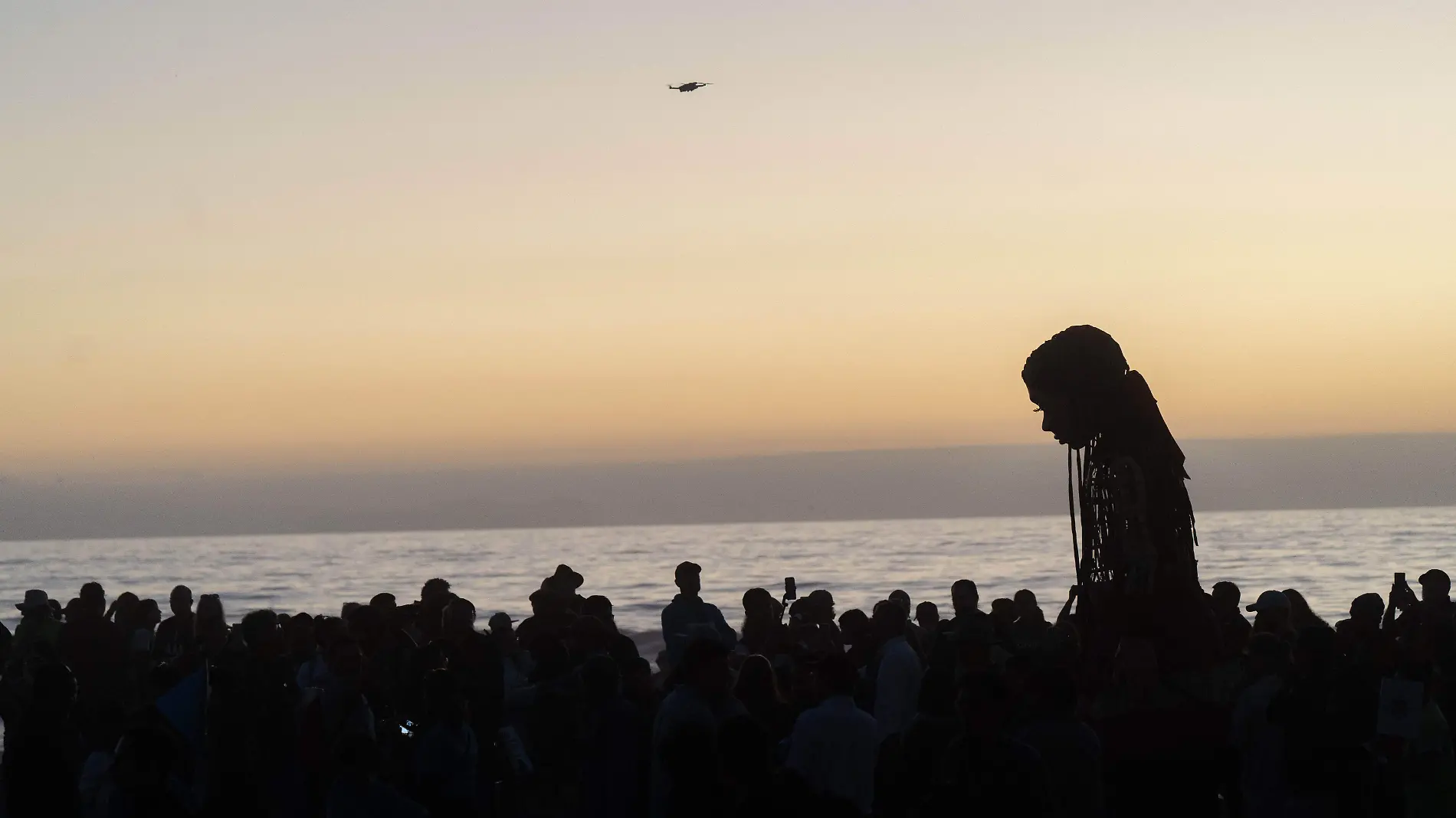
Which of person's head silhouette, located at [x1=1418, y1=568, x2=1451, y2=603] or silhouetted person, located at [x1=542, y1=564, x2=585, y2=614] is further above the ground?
silhouetted person, located at [x1=542, y1=564, x2=585, y2=614]

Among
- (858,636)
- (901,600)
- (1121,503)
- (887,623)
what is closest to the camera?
(1121,503)

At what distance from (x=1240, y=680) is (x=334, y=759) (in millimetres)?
4301

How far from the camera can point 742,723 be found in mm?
4656

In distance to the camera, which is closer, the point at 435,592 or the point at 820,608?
the point at 435,592

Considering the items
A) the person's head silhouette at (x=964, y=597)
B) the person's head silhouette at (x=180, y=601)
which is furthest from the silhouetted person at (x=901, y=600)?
the person's head silhouette at (x=180, y=601)

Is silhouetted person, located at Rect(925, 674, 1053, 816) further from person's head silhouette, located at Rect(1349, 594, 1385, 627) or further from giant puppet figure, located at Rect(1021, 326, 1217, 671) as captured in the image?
person's head silhouette, located at Rect(1349, 594, 1385, 627)

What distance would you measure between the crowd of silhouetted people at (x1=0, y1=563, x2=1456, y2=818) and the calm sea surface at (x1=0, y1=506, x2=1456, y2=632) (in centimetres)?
3385

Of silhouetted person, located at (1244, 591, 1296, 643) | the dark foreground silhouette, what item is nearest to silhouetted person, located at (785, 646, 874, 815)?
the dark foreground silhouette

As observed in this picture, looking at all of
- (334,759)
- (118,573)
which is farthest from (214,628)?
(118,573)

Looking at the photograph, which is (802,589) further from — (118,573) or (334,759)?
(334,759)

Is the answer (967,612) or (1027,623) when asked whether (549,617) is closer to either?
(967,612)

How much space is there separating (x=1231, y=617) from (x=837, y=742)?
16.8 ft

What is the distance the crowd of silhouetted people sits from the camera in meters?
5.07

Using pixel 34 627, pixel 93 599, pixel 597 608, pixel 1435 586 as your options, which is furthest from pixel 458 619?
pixel 1435 586
